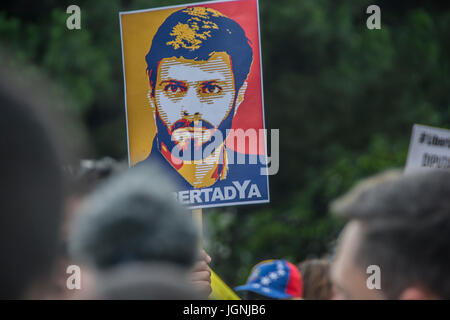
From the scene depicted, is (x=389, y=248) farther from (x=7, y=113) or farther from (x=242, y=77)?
(x=242, y=77)

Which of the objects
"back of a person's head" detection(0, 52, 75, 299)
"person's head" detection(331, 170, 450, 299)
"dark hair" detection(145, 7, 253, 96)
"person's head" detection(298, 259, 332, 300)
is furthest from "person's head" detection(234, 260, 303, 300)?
"back of a person's head" detection(0, 52, 75, 299)

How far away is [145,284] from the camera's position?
102 centimetres

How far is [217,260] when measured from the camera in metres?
9.33

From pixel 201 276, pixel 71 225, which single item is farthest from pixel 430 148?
pixel 71 225

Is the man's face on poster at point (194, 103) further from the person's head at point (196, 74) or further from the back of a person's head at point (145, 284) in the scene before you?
the back of a person's head at point (145, 284)

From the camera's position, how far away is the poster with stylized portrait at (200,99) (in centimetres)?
319

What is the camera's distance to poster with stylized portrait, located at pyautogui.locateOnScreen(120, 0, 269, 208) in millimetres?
3186

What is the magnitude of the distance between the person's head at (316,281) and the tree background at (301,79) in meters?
5.44

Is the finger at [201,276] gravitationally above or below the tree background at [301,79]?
below

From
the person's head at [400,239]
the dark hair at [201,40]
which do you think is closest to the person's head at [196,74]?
the dark hair at [201,40]

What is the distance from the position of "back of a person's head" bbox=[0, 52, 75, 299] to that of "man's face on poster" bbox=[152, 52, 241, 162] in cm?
206

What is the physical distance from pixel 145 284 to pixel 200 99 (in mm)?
2261

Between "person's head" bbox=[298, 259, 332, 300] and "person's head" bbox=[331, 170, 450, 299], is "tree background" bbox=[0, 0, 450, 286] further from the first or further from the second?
"person's head" bbox=[331, 170, 450, 299]

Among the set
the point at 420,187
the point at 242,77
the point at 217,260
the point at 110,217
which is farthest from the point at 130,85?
the point at 217,260
